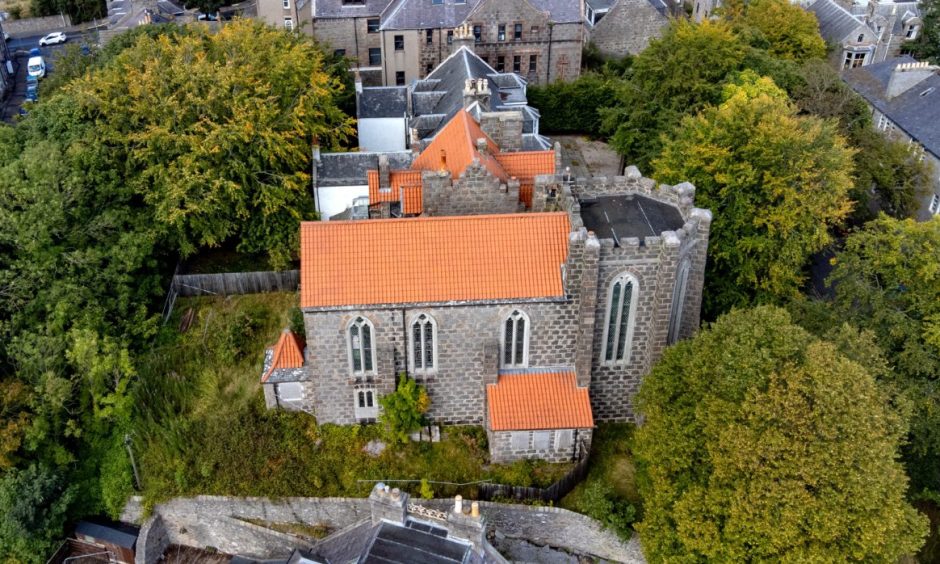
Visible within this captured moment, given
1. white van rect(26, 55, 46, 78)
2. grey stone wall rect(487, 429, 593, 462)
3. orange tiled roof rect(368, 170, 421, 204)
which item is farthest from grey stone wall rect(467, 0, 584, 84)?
white van rect(26, 55, 46, 78)

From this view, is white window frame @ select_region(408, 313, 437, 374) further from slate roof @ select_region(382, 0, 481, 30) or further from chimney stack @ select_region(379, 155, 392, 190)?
slate roof @ select_region(382, 0, 481, 30)

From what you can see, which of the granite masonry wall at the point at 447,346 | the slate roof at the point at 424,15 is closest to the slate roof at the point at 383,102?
the slate roof at the point at 424,15

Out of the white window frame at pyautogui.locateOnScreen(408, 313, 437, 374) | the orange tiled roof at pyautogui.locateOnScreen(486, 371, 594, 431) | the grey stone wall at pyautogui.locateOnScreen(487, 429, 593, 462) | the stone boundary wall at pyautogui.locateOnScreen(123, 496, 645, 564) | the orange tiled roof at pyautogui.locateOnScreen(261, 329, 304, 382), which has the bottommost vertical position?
the stone boundary wall at pyautogui.locateOnScreen(123, 496, 645, 564)

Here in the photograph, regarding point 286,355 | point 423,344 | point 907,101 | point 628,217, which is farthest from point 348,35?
point 907,101

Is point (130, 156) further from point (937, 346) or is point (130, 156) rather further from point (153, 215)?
point (937, 346)

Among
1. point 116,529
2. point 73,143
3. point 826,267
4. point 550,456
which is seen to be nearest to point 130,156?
point 73,143
